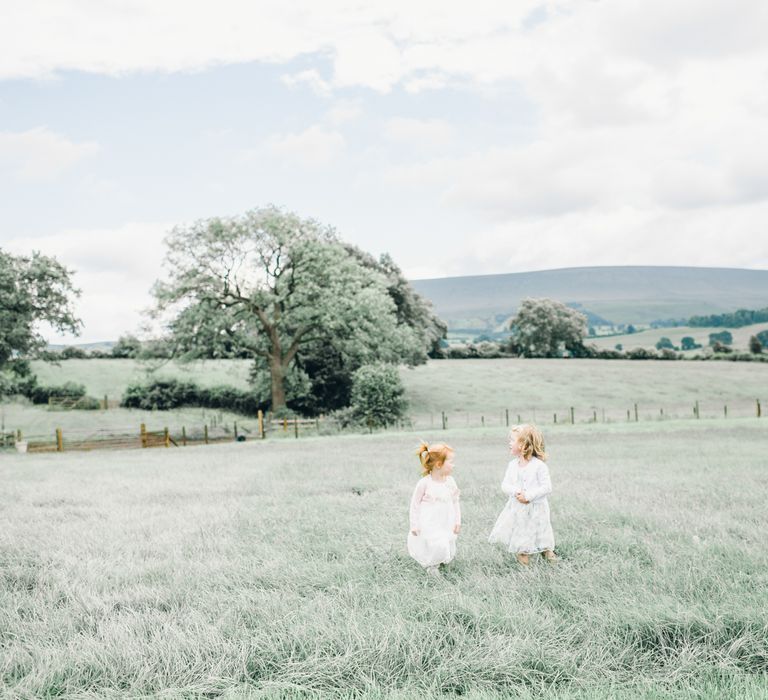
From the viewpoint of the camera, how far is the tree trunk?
4231 cm

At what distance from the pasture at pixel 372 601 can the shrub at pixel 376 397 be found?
1051 inches

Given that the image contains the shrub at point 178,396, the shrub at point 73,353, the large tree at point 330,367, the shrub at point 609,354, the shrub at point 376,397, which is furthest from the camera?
the shrub at point 609,354

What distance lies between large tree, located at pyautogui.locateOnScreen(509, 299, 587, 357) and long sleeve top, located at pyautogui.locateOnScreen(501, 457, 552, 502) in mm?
80576

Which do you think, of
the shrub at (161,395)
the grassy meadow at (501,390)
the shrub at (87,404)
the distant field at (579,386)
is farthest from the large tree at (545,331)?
the shrub at (87,404)

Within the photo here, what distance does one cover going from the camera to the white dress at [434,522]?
21.5 ft

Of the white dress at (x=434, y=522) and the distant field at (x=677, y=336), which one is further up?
the distant field at (x=677, y=336)

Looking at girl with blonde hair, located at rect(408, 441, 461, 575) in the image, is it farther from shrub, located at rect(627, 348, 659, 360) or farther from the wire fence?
shrub, located at rect(627, 348, 659, 360)

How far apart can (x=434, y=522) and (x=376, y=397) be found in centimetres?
3157

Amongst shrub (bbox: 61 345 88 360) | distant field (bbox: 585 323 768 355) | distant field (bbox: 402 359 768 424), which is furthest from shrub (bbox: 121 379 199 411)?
distant field (bbox: 585 323 768 355)

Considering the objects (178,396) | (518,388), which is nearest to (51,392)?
(178,396)

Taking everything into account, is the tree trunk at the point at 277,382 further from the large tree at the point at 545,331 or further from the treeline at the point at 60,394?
the large tree at the point at 545,331

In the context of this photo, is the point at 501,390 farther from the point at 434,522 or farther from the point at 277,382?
the point at 434,522

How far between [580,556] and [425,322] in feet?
176

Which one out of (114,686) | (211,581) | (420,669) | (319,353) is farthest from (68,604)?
(319,353)
